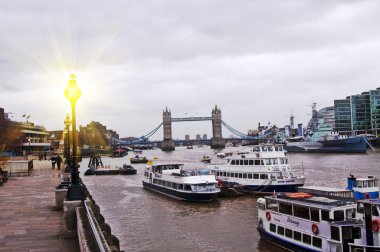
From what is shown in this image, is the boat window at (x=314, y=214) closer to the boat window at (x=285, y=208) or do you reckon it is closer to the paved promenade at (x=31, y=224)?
the boat window at (x=285, y=208)

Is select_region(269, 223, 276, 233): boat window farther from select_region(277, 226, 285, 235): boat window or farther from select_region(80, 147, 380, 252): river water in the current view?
select_region(80, 147, 380, 252): river water

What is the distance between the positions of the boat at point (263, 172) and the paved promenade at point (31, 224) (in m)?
27.7

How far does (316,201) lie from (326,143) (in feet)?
468

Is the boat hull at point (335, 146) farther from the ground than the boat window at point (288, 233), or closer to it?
farther from the ground

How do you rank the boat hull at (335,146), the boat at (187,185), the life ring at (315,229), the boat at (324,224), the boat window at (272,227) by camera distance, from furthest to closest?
the boat hull at (335,146) < the boat at (187,185) < the boat window at (272,227) < the life ring at (315,229) < the boat at (324,224)

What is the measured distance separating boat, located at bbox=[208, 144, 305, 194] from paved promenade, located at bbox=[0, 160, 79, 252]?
27711 mm

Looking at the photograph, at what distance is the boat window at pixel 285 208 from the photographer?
1013 inches

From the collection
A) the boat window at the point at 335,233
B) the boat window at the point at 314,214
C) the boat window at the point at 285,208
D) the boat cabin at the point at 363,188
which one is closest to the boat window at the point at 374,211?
the boat window at the point at 335,233

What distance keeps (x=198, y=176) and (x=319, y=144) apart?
420 feet

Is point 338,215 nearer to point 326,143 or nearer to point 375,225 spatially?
point 375,225

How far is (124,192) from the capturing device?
5825cm

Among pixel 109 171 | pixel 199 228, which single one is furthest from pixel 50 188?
pixel 109 171

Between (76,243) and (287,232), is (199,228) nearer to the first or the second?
(287,232)

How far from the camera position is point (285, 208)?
86.2 feet
